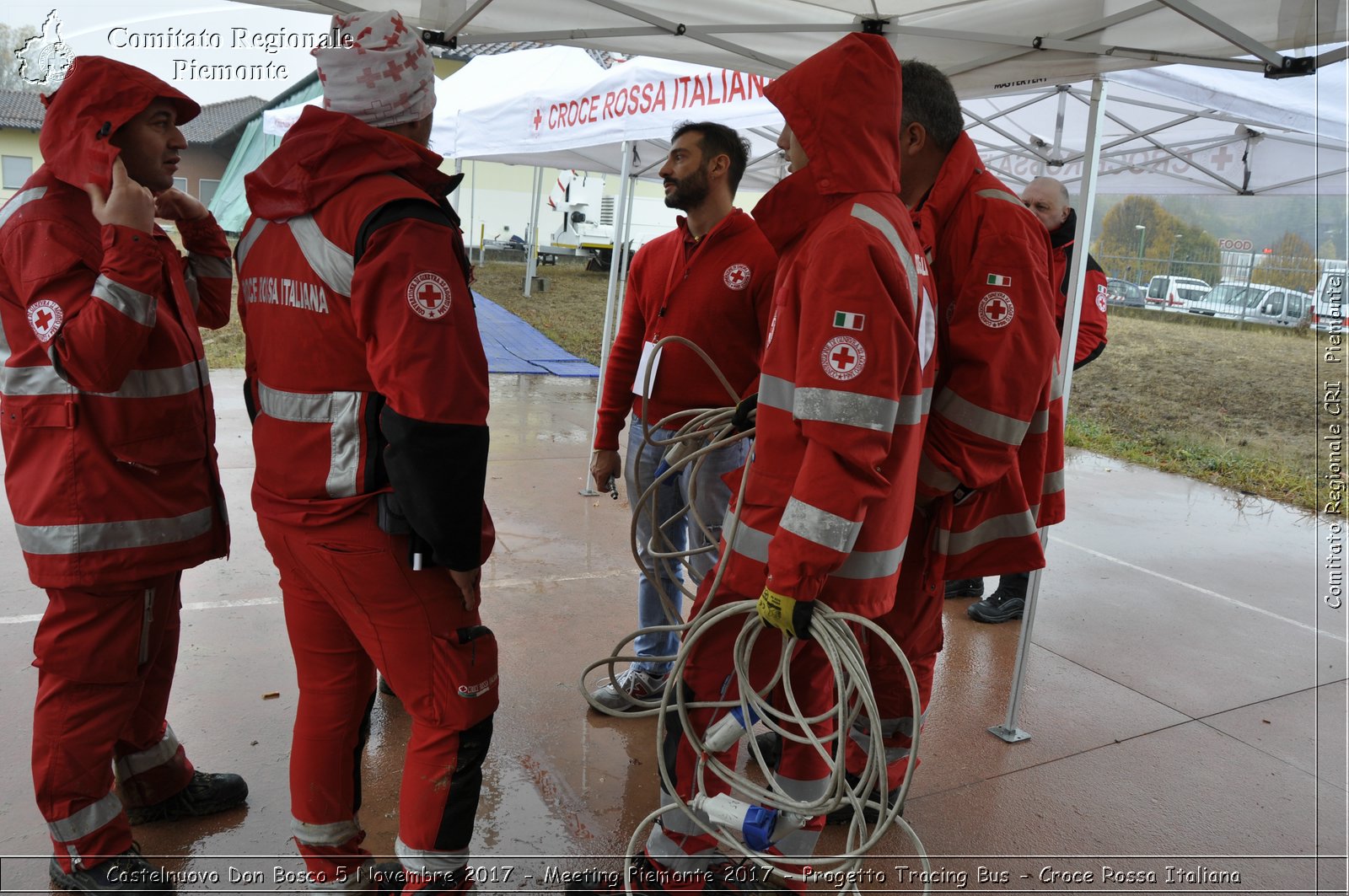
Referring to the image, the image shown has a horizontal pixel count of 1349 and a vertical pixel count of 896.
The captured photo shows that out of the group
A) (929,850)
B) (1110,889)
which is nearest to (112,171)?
(929,850)

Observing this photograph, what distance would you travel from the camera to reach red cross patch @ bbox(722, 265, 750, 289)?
3.22 metres

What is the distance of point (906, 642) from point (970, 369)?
82 cm

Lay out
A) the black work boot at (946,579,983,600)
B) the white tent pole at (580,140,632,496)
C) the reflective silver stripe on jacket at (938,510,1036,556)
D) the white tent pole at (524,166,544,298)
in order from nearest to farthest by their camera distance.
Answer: the reflective silver stripe on jacket at (938,510,1036,556), the black work boot at (946,579,983,600), the white tent pole at (580,140,632,496), the white tent pole at (524,166,544,298)

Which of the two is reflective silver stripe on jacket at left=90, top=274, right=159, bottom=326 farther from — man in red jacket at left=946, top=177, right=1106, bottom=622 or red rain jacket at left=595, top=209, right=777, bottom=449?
man in red jacket at left=946, top=177, right=1106, bottom=622

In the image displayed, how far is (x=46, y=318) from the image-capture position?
209 cm

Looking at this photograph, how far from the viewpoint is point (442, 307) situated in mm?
1869

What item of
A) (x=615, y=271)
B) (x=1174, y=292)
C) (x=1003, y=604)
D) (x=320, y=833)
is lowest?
(x=320, y=833)

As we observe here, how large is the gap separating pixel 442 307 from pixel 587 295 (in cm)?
1881

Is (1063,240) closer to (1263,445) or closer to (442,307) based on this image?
(442,307)

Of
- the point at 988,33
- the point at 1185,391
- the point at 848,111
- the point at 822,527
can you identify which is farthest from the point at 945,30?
the point at 1185,391

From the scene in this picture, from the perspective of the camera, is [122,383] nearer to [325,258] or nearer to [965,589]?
[325,258]

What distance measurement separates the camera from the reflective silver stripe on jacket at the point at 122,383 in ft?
7.21

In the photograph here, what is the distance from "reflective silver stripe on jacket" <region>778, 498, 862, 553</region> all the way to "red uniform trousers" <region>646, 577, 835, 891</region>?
39 cm

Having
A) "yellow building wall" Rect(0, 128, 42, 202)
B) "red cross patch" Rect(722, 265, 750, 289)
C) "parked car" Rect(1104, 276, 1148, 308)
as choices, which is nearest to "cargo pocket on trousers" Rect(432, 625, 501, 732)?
"red cross patch" Rect(722, 265, 750, 289)
